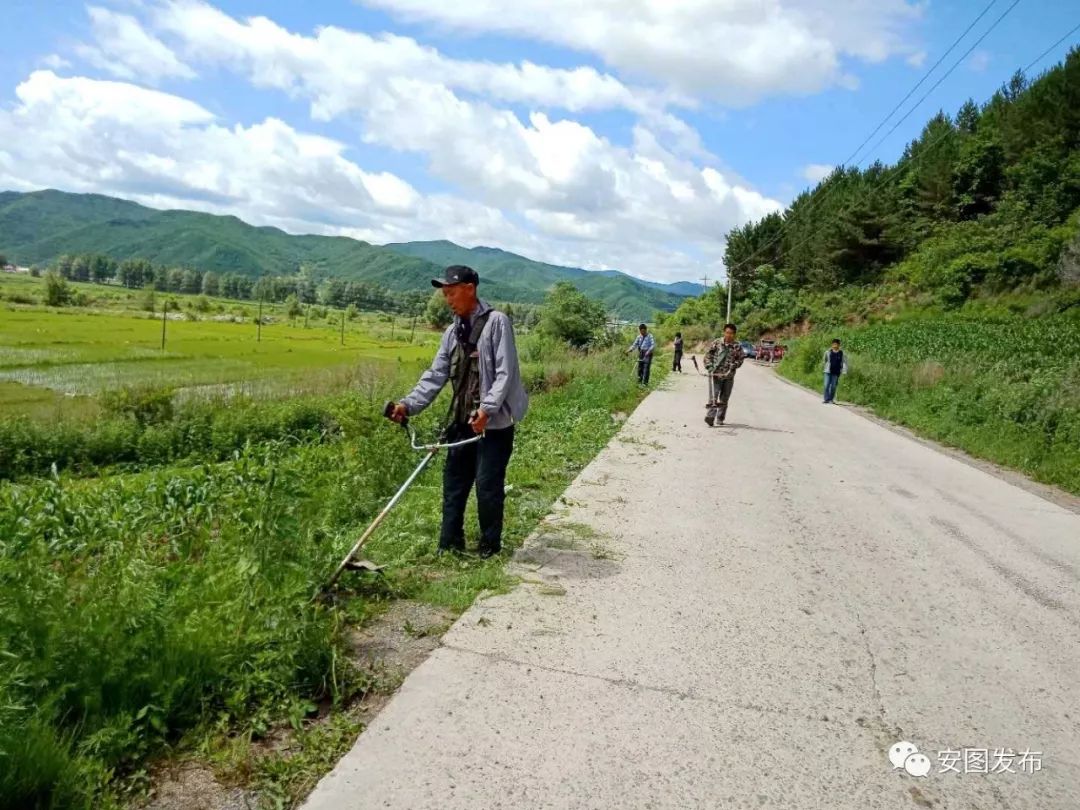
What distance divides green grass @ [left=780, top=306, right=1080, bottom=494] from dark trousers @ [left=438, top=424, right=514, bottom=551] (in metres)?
8.88

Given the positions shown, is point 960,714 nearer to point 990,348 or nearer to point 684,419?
point 684,419

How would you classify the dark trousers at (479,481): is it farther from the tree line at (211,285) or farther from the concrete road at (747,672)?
the tree line at (211,285)

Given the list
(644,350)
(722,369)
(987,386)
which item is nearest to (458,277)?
(722,369)

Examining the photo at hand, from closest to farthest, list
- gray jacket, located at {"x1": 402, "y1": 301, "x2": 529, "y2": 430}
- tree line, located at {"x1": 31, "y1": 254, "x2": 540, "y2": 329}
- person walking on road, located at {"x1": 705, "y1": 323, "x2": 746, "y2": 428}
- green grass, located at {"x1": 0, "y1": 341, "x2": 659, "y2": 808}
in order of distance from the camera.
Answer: green grass, located at {"x1": 0, "y1": 341, "x2": 659, "y2": 808}
gray jacket, located at {"x1": 402, "y1": 301, "x2": 529, "y2": 430}
person walking on road, located at {"x1": 705, "y1": 323, "x2": 746, "y2": 428}
tree line, located at {"x1": 31, "y1": 254, "x2": 540, "y2": 329}

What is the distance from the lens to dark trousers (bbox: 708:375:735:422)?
13039 millimetres

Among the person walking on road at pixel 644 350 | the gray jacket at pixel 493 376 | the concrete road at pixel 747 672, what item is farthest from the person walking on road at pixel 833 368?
the gray jacket at pixel 493 376

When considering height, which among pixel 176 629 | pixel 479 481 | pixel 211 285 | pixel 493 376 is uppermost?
pixel 493 376

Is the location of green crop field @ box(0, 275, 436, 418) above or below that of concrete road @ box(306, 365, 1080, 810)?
below

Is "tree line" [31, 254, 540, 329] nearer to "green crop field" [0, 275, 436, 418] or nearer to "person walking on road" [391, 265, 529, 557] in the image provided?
"green crop field" [0, 275, 436, 418]

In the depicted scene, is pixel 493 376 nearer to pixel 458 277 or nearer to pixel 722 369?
pixel 458 277

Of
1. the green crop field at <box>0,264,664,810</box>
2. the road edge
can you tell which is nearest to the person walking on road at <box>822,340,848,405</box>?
the road edge

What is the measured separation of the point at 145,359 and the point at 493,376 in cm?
2723

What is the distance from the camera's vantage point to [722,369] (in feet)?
42.9

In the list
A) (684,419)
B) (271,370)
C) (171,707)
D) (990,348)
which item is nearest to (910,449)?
(684,419)
